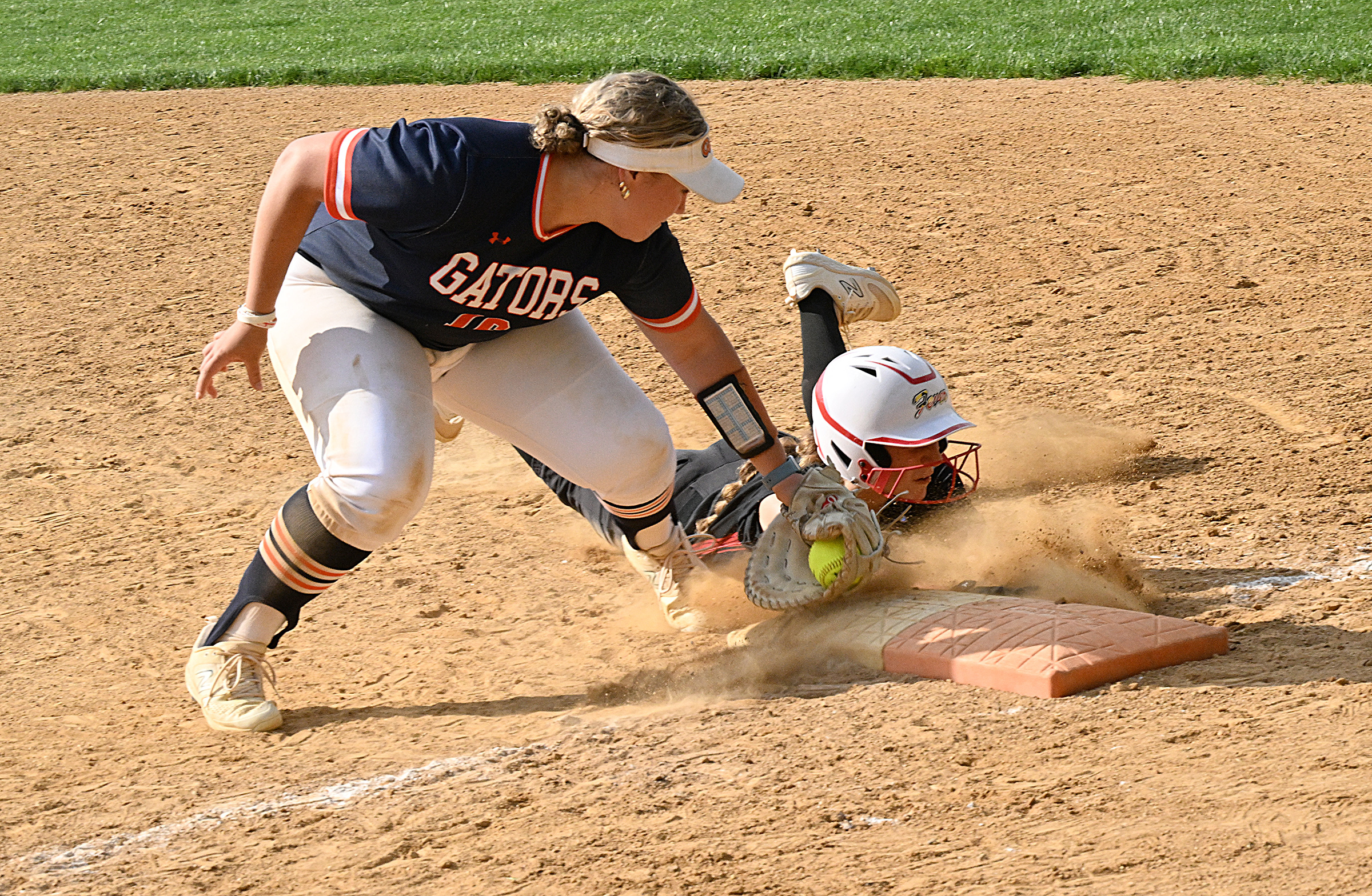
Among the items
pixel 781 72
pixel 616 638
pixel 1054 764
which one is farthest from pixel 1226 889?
pixel 781 72

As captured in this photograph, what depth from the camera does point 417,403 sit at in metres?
3.00

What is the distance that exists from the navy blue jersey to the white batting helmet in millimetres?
688

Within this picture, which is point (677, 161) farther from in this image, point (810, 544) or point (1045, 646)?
point (1045, 646)

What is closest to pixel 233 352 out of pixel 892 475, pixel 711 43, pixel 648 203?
pixel 648 203

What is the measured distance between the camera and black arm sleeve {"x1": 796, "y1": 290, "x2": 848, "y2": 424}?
417 centimetres

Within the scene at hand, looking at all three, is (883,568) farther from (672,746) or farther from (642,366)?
(642,366)

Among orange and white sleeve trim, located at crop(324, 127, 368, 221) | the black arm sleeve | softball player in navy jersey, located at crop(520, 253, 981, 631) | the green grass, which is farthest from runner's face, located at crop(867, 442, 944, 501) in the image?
the green grass

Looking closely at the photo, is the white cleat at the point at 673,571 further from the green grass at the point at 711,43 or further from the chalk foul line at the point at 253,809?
the green grass at the point at 711,43

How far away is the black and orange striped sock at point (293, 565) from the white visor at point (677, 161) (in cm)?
94

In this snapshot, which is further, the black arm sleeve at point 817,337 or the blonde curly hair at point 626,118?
the black arm sleeve at point 817,337

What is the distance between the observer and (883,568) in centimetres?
340

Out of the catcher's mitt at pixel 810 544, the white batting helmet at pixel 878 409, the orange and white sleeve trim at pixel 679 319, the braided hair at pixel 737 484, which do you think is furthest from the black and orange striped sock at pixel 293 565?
the white batting helmet at pixel 878 409

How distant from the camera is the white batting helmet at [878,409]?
363 cm

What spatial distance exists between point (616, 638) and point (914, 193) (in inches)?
146
